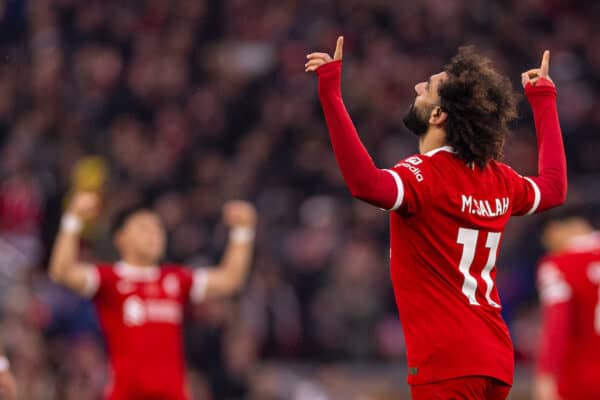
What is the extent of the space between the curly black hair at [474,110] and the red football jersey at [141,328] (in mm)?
3140

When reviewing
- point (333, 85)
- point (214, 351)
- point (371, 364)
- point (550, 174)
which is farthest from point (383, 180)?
point (371, 364)

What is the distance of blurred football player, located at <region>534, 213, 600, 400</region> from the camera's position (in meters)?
6.50

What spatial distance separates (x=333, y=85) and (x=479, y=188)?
692 millimetres

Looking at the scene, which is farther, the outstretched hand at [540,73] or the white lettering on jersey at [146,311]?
the white lettering on jersey at [146,311]

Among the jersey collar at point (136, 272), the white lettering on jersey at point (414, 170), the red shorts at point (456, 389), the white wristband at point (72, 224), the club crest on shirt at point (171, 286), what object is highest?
the white lettering on jersey at point (414, 170)

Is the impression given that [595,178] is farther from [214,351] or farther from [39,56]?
[39,56]

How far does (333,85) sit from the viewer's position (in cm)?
376

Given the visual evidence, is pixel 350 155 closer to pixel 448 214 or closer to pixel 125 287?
pixel 448 214

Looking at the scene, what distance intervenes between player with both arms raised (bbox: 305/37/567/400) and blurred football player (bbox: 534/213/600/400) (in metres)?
2.60

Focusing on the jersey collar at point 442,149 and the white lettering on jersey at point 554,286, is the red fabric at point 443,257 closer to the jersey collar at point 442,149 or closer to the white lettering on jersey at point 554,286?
the jersey collar at point 442,149

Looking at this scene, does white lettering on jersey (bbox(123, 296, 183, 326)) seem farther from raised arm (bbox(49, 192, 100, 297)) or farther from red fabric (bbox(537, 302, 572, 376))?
red fabric (bbox(537, 302, 572, 376))

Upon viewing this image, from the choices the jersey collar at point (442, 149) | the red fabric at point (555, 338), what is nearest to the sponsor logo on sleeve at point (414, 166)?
the jersey collar at point (442, 149)

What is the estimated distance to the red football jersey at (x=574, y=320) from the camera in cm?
651

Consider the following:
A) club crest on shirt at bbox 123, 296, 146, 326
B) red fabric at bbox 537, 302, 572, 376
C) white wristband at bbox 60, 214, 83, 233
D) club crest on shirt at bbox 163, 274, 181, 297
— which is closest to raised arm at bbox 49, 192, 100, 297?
white wristband at bbox 60, 214, 83, 233
